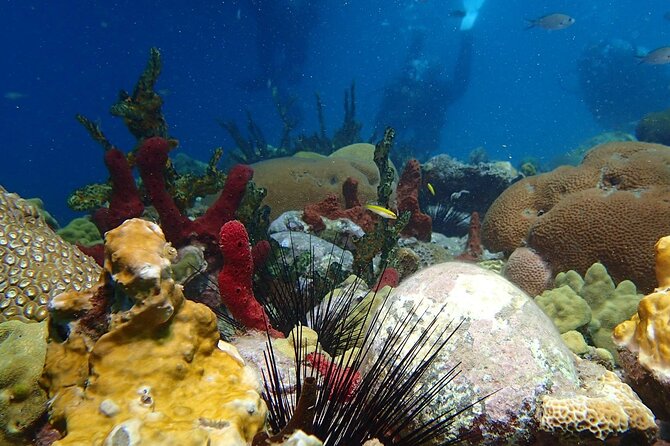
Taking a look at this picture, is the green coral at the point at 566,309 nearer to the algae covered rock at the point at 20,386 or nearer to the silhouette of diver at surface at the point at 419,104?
the algae covered rock at the point at 20,386

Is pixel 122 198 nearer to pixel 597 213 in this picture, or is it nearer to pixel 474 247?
pixel 474 247

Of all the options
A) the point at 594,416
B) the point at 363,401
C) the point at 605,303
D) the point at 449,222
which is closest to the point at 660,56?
the point at 449,222

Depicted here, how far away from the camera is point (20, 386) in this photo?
176cm

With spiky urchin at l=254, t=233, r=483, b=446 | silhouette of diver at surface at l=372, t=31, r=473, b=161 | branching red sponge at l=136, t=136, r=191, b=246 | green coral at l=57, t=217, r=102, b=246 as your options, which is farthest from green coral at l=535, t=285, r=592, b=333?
silhouette of diver at surface at l=372, t=31, r=473, b=161

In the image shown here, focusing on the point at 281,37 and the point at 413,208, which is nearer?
the point at 413,208

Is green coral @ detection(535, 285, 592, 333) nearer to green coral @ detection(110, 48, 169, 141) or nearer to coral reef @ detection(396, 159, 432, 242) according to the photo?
coral reef @ detection(396, 159, 432, 242)

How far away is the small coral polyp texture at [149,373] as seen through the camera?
1.25 metres

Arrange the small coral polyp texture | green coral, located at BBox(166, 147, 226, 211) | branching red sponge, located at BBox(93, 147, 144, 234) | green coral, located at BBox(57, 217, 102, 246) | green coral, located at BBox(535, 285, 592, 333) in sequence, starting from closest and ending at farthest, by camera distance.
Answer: the small coral polyp texture, green coral, located at BBox(535, 285, 592, 333), branching red sponge, located at BBox(93, 147, 144, 234), green coral, located at BBox(166, 147, 226, 211), green coral, located at BBox(57, 217, 102, 246)

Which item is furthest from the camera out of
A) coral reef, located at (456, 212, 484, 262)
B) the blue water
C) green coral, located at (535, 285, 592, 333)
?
the blue water

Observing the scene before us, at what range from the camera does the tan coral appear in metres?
1.93

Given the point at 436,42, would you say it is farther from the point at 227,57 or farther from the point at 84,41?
the point at 84,41

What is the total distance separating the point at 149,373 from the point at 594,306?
4433 millimetres

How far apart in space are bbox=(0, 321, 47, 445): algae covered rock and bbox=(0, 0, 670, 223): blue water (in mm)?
5534

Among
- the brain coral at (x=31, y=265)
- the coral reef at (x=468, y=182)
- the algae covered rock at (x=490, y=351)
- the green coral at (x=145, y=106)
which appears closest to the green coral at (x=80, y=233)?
the green coral at (x=145, y=106)
